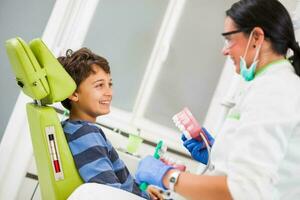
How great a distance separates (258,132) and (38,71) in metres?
0.79

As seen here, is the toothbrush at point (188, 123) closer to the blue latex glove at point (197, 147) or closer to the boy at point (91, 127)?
the blue latex glove at point (197, 147)

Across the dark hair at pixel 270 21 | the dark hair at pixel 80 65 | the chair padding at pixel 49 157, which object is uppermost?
the dark hair at pixel 270 21

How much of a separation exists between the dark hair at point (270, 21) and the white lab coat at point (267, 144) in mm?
175

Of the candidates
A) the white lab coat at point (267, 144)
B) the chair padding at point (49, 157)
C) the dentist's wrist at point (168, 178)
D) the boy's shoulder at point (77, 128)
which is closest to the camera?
the white lab coat at point (267, 144)

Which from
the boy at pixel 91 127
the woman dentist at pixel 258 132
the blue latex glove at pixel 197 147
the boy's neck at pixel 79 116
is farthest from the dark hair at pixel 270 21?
the boy's neck at pixel 79 116

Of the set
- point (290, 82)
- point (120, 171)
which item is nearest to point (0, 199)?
point (120, 171)

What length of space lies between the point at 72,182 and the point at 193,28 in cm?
197

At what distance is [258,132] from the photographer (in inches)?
31.9

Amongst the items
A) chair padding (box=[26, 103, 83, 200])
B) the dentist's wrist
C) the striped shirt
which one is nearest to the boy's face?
the striped shirt

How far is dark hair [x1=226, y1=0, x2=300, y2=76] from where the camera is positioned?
3.45ft

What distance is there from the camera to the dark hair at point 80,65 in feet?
5.05

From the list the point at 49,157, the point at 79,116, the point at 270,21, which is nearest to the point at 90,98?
the point at 79,116

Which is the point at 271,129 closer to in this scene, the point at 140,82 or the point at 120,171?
the point at 120,171

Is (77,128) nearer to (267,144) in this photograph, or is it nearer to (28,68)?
(28,68)
